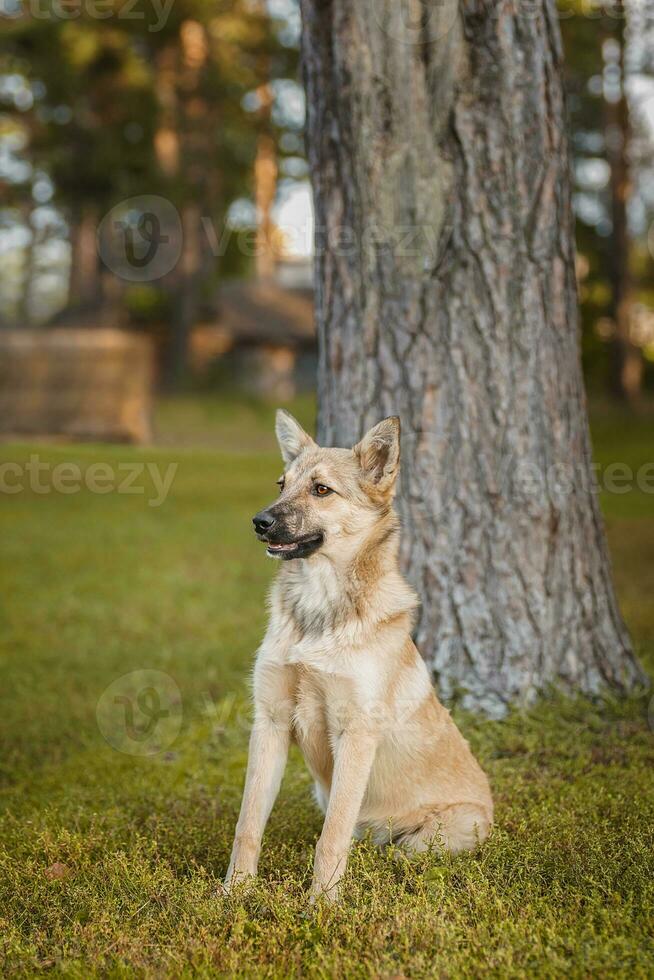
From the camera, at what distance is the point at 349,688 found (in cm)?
350

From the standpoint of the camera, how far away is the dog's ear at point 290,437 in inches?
163

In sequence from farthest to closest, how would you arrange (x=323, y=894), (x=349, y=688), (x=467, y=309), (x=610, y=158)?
(x=610, y=158)
(x=467, y=309)
(x=349, y=688)
(x=323, y=894)

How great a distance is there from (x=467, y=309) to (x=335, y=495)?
1924 mm

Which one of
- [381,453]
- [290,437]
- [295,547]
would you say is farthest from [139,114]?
[295,547]

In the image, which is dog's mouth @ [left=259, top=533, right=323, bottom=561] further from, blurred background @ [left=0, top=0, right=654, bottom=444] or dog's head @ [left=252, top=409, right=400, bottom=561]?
blurred background @ [left=0, top=0, right=654, bottom=444]

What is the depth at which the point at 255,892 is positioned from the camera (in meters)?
3.33

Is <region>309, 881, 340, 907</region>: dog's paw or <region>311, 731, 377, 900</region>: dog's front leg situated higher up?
<region>311, 731, 377, 900</region>: dog's front leg

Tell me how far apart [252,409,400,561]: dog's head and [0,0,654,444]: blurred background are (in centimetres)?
1676

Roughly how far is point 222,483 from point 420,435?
1170 centimetres

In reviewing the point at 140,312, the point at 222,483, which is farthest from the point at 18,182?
the point at 222,483

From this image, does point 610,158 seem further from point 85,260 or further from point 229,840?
point 229,840

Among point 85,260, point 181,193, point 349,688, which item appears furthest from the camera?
point 85,260

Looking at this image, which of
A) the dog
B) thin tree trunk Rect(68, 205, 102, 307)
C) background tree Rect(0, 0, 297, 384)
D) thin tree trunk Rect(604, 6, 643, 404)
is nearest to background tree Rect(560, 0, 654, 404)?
thin tree trunk Rect(604, 6, 643, 404)

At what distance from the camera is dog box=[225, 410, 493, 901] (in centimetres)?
350
